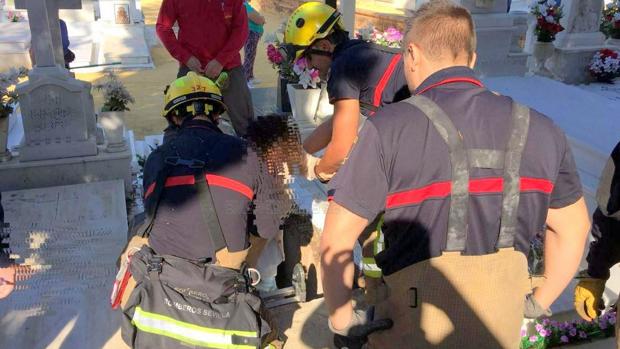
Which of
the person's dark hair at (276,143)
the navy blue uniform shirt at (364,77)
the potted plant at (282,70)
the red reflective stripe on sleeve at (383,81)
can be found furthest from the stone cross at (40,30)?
the red reflective stripe on sleeve at (383,81)

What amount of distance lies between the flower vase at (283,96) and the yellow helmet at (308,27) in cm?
435

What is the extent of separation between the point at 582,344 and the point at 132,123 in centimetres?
760

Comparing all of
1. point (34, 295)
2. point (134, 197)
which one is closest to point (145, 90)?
point (134, 197)

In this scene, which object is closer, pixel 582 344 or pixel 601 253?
pixel 601 253

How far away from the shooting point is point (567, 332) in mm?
3361

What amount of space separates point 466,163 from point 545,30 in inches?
287

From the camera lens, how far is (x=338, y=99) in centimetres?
281

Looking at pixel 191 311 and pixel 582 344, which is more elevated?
pixel 191 311

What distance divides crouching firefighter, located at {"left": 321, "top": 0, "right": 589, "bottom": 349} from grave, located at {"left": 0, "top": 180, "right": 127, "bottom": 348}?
224 cm

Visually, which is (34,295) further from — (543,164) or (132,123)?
(132,123)

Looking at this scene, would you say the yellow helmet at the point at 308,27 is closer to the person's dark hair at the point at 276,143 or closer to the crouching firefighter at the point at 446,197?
the person's dark hair at the point at 276,143

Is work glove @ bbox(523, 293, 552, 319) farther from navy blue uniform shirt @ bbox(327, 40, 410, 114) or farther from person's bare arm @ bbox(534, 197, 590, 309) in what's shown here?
navy blue uniform shirt @ bbox(327, 40, 410, 114)

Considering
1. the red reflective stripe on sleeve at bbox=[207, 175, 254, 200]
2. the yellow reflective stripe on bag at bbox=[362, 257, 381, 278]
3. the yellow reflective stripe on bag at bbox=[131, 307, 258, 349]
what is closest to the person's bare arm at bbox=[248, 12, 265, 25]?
the yellow reflective stripe on bag at bbox=[362, 257, 381, 278]

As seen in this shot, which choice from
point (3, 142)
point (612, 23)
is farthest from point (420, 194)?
point (612, 23)
